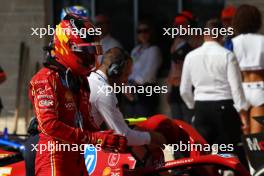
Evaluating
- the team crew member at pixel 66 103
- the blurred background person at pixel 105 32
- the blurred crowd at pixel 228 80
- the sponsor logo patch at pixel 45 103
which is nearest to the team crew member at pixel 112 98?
the team crew member at pixel 66 103

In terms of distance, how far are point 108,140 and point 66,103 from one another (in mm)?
353

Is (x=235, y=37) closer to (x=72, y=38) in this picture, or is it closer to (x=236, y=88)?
(x=236, y=88)

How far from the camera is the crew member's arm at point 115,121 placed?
6082 mm

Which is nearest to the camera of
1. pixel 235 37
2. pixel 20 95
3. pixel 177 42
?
pixel 235 37

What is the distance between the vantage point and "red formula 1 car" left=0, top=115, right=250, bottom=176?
5945mm

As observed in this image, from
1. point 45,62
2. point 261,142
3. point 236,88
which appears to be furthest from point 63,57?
point 236,88

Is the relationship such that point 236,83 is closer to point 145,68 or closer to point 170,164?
point 170,164

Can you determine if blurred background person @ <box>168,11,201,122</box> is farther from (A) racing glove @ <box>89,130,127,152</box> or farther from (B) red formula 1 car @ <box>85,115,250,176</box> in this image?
(A) racing glove @ <box>89,130,127,152</box>

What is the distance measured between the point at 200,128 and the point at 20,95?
4276 millimetres

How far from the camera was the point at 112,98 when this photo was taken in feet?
20.1

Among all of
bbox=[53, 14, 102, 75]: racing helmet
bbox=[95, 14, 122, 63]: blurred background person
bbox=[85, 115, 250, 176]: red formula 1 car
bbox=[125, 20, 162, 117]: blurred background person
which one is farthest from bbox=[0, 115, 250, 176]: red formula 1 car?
bbox=[95, 14, 122, 63]: blurred background person

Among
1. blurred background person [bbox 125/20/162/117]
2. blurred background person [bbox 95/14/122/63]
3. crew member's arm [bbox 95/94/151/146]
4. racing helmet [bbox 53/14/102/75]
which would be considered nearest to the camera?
racing helmet [bbox 53/14/102/75]

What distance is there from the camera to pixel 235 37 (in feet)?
27.9

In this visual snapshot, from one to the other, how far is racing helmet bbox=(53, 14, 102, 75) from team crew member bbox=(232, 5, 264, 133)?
319cm
